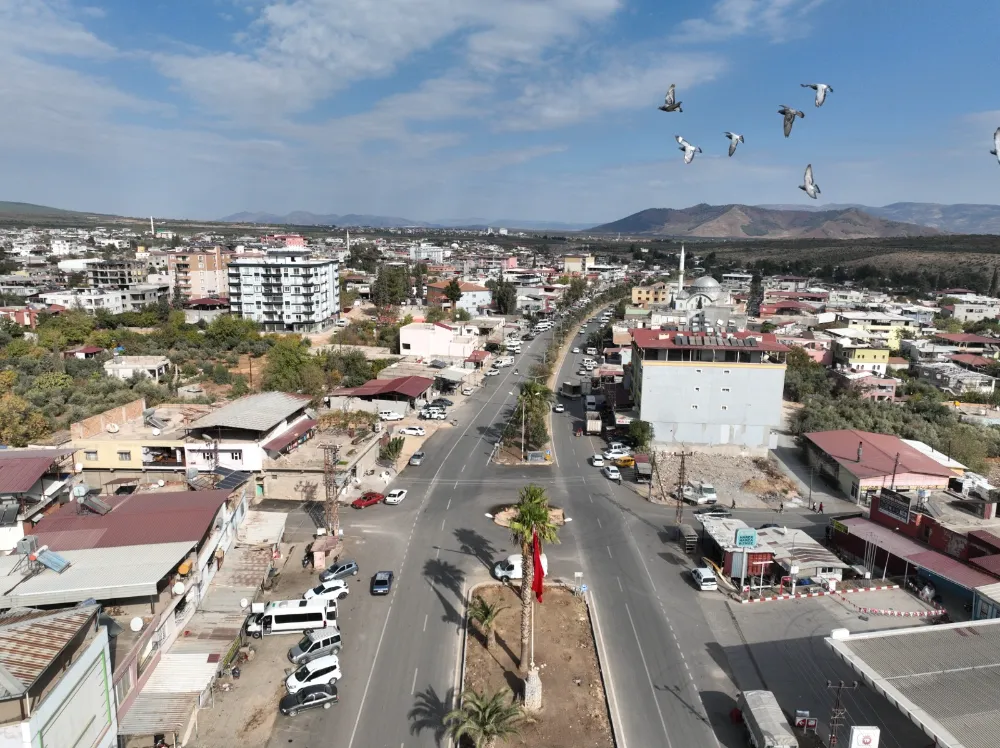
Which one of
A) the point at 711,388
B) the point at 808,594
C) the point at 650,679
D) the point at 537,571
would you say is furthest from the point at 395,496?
the point at 711,388

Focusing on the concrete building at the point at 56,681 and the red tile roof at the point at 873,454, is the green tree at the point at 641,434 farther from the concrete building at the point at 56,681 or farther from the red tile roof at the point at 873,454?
the concrete building at the point at 56,681

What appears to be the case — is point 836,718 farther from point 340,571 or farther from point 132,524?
point 132,524

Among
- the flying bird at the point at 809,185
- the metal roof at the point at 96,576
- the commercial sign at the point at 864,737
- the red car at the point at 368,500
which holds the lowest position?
the red car at the point at 368,500

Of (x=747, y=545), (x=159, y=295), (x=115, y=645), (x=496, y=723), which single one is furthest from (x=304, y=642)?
(x=159, y=295)

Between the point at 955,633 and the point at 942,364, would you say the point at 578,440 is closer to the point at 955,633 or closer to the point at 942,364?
the point at 955,633

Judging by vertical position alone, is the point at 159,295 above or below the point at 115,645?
above

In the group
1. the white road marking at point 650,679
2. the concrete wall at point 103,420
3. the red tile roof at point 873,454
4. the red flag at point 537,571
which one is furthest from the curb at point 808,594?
the concrete wall at point 103,420

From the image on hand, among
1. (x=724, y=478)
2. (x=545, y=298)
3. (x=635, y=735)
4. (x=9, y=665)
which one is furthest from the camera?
(x=545, y=298)
